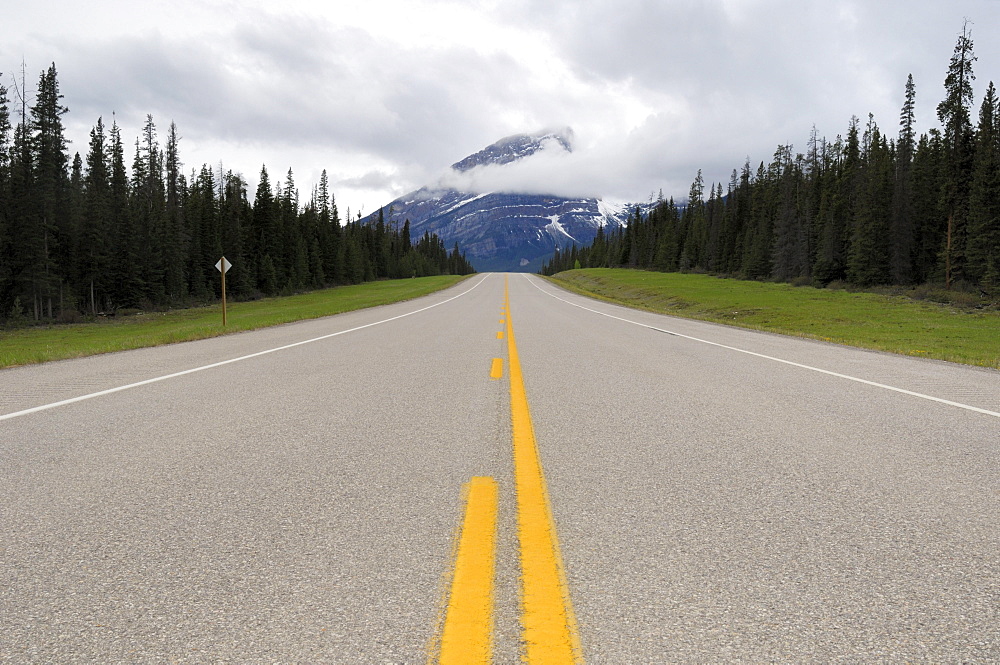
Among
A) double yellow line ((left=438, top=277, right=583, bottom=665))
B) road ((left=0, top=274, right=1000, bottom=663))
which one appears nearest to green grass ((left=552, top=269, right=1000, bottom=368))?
road ((left=0, top=274, right=1000, bottom=663))

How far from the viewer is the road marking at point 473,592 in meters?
1.94

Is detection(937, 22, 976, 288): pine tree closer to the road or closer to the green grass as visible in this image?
the green grass

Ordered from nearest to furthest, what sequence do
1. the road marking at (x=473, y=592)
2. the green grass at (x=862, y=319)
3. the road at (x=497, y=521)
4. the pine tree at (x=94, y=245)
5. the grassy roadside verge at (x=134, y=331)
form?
the road marking at (x=473, y=592) → the road at (x=497, y=521) → the grassy roadside verge at (x=134, y=331) → the green grass at (x=862, y=319) → the pine tree at (x=94, y=245)

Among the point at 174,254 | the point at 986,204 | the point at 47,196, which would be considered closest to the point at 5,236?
the point at 47,196

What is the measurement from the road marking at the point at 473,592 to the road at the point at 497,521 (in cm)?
5

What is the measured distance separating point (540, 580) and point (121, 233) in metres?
60.0

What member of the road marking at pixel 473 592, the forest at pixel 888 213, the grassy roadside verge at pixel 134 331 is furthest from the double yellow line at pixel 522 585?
the forest at pixel 888 213

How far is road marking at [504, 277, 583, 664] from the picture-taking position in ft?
6.42

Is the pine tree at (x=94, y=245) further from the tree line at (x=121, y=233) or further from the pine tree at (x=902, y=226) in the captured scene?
the pine tree at (x=902, y=226)

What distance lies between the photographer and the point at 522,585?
236 cm

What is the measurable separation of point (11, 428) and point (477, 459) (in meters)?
4.17

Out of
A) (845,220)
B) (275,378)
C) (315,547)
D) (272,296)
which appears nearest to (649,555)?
(315,547)

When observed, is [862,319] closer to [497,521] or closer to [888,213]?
[497,521]

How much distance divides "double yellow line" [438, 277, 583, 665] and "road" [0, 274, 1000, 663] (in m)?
0.05
